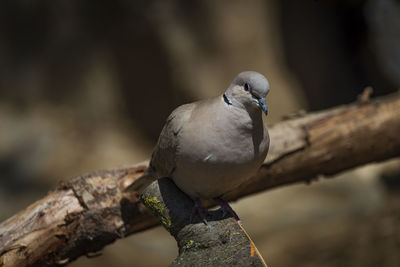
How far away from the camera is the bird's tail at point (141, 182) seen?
2.74 m

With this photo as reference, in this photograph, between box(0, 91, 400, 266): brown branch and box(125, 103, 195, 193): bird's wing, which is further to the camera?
box(0, 91, 400, 266): brown branch

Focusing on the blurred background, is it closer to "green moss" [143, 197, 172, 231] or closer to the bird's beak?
"green moss" [143, 197, 172, 231]

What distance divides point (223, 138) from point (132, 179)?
982 mm

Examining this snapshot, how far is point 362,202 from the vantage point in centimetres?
500

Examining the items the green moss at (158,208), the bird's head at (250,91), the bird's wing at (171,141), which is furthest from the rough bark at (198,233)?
the bird's head at (250,91)

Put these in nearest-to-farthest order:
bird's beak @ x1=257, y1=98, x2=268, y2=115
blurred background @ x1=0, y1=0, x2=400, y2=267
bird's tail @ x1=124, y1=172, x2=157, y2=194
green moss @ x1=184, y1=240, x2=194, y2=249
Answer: bird's beak @ x1=257, y1=98, x2=268, y2=115 < green moss @ x1=184, y1=240, x2=194, y2=249 < bird's tail @ x1=124, y1=172, x2=157, y2=194 < blurred background @ x1=0, y1=0, x2=400, y2=267

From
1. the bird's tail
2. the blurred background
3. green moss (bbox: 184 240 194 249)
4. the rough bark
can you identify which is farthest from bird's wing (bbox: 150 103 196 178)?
the blurred background

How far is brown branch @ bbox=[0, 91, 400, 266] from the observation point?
8.50 ft

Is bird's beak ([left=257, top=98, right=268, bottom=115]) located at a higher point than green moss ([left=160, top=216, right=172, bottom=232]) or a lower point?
higher

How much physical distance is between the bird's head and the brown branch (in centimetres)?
106

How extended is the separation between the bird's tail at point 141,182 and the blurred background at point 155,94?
6.06 feet

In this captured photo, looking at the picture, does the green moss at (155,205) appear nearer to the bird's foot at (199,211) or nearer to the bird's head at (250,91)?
the bird's foot at (199,211)

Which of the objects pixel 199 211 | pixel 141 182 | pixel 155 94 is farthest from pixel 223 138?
pixel 155 94

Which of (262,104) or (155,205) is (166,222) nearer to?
(155,205)
